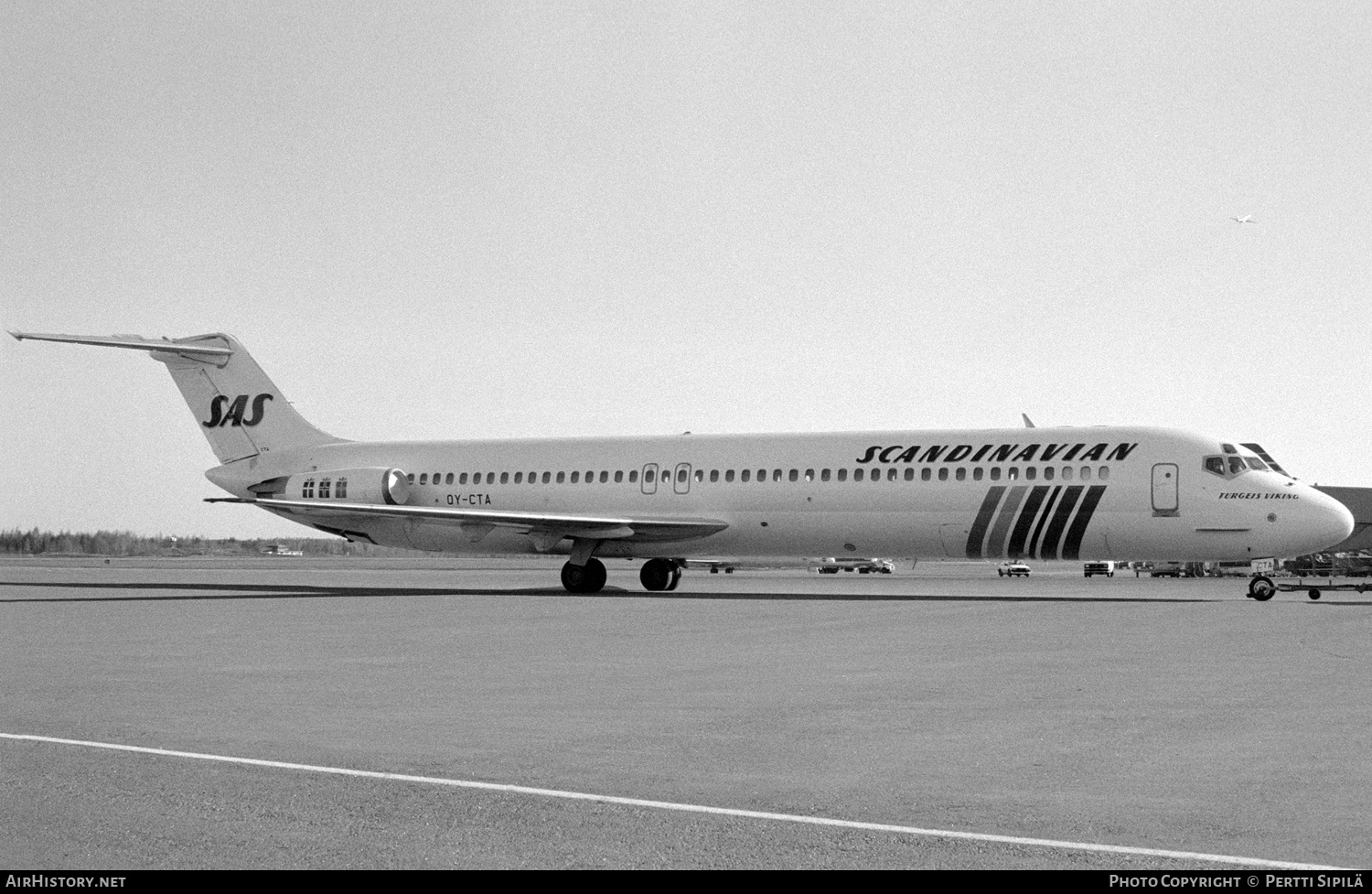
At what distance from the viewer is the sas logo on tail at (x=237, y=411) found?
140ft

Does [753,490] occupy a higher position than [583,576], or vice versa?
[753,490]

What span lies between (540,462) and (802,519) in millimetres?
8106

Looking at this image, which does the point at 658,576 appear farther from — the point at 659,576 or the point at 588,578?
the point at 588,578

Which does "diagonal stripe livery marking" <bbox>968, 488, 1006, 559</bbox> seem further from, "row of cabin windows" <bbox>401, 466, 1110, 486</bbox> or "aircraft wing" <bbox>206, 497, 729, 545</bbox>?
"aircraft wing" <bbox>206, 497, 729, 545</bbox>

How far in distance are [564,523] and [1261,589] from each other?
1593 cm

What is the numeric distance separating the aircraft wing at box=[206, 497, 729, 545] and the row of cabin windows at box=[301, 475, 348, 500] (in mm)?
3169

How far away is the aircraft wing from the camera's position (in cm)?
3528

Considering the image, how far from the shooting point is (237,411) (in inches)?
1684

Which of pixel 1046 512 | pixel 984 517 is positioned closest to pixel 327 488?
pixel 984 517

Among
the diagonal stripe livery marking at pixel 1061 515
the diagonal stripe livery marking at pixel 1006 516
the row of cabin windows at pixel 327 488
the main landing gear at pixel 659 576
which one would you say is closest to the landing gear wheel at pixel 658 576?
the main landing gear at pixel 659 576

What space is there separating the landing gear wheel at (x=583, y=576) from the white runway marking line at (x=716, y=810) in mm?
26627

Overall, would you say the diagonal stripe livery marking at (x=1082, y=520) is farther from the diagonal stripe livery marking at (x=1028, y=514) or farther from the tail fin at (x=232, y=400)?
the tail fin at (x=232, y=400)

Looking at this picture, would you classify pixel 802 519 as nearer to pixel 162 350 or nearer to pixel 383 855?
pixel 162 350

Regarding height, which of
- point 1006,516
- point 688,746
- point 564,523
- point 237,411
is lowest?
point 688,746
